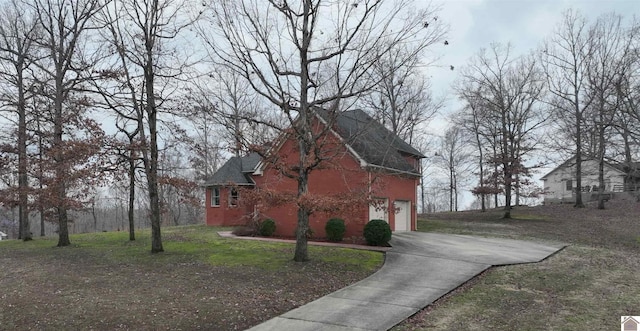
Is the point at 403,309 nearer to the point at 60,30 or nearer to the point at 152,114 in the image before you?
the point at 152,114

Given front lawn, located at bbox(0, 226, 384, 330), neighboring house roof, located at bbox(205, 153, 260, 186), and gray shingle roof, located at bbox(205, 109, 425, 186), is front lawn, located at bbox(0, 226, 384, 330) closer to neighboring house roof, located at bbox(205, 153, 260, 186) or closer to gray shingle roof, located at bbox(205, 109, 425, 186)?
gray shingle roof, located at bbox(205, 109, 425, 186)

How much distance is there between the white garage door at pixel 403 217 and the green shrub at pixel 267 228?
245 inches

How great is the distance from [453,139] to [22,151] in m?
42.1

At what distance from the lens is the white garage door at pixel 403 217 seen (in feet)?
72.4

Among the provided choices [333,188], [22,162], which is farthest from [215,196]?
[22,162]

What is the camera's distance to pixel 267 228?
66.6 feet

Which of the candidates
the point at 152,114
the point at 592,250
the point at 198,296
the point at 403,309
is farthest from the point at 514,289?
the point at 152,114

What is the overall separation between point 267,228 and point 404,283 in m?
11.0

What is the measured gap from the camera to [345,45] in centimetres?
1145

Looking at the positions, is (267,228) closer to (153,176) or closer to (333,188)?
(333,188)

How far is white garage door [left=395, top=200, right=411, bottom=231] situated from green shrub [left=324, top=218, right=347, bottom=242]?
15.7 feet

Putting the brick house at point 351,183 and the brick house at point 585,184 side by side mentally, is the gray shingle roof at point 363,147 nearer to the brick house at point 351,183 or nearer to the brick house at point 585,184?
the brick house at point 351,183

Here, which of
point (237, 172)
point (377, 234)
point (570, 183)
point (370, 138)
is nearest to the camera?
point (377, 234)

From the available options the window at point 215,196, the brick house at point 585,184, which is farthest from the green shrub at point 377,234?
the brick house at point 585,184
